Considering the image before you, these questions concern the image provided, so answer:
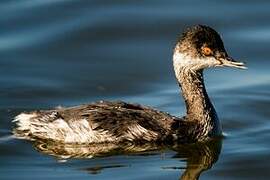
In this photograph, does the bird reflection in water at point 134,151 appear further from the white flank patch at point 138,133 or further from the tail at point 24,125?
the tail at point 24,125

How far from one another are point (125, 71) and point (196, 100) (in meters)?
2.22

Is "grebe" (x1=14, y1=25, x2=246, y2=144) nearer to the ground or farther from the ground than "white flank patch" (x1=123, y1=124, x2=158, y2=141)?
farther from the ground

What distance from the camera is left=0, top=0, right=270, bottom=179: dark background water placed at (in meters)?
11.7

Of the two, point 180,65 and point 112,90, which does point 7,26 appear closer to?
point 112,90

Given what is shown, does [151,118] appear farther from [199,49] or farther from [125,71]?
[125,71]

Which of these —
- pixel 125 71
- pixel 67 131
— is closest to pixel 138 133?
pixel 67 131

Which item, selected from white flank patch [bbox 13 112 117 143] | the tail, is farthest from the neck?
the tail

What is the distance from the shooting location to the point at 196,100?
1268cm

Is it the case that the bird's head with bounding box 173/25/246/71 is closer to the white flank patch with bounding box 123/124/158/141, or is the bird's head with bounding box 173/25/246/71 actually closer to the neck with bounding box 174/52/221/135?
the neck with bounding box 174/52/221/135

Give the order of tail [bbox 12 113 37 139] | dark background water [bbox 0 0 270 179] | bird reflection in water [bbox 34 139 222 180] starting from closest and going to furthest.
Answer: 1. dark background water [bbox 0 0 270 179]
2. bird reflection in water [bbox 34 139 222 180]
3. tail [bbox 12 113 37 139]

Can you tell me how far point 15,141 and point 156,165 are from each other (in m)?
1.66

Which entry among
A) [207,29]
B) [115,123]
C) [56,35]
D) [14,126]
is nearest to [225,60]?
[207,29]

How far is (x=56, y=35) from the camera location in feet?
52.3

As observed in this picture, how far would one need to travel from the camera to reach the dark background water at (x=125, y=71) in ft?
38.3
